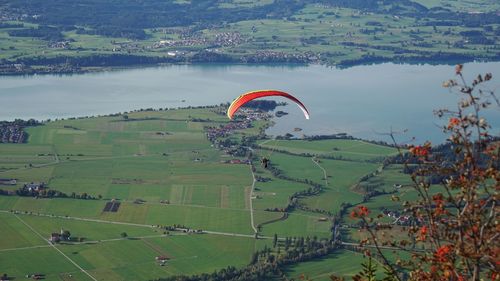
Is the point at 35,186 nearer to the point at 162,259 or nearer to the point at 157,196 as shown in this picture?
the point at 157,196

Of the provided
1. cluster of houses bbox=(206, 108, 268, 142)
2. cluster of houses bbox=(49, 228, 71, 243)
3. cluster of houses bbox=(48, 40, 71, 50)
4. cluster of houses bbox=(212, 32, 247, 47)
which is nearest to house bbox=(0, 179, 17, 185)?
cluster of houses bbox=(49, 228, 71, 243)

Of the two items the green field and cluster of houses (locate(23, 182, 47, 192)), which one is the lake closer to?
the green field

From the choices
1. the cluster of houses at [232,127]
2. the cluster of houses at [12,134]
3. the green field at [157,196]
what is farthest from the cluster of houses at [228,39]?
the cluster of houses at [12,134]

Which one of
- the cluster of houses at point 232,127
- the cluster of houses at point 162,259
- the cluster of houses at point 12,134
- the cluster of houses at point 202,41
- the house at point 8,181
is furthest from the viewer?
the cluster of houses at point 202,41

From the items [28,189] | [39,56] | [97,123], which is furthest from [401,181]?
[39,56]

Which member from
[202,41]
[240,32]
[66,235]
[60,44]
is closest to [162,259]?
[66,235]

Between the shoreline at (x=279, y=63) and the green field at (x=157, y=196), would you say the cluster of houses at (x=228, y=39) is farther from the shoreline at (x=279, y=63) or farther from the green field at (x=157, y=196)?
the green field at (x=157, y=196)
